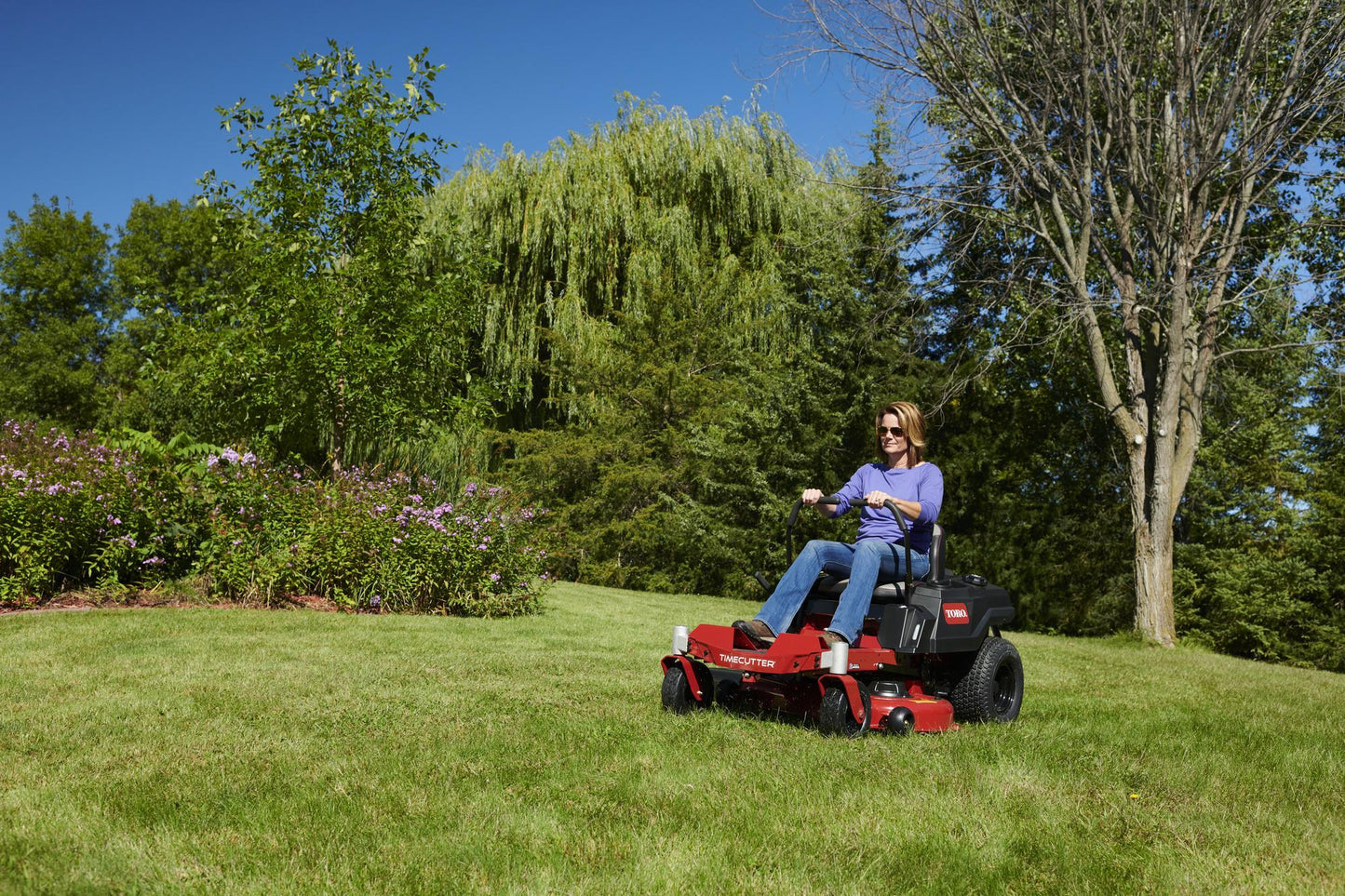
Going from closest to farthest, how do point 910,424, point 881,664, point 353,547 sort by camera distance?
point 881,664 < point 910,424 < point 353,547

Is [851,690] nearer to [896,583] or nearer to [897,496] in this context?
[896,583]

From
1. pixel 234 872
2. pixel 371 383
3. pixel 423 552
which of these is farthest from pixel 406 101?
pixel 234 872

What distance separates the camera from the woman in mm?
4488

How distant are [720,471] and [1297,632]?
7.61 meters

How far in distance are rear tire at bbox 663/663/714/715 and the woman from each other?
386 mm

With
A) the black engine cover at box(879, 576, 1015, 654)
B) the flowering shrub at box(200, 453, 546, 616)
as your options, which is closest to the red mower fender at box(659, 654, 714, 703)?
the black engine cover at box(879, 576, 1015, 654)

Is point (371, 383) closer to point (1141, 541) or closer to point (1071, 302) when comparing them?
point (1071, 302)

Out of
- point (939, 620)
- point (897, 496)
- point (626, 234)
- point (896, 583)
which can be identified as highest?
point (626, 234)

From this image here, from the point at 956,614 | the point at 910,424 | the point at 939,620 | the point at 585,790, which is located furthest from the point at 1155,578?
the point at 585,790

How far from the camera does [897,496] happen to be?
4.96 m

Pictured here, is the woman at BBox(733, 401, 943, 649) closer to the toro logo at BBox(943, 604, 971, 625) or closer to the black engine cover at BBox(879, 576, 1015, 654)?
the black engine cover at BBox(879, 576, 1015, 654)

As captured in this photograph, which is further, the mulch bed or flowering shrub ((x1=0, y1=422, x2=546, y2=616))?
flowering shrub ((x1=0, y1=422, x2=546, y2=616))

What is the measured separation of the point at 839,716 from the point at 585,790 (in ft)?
4.28

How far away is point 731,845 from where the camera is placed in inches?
108
